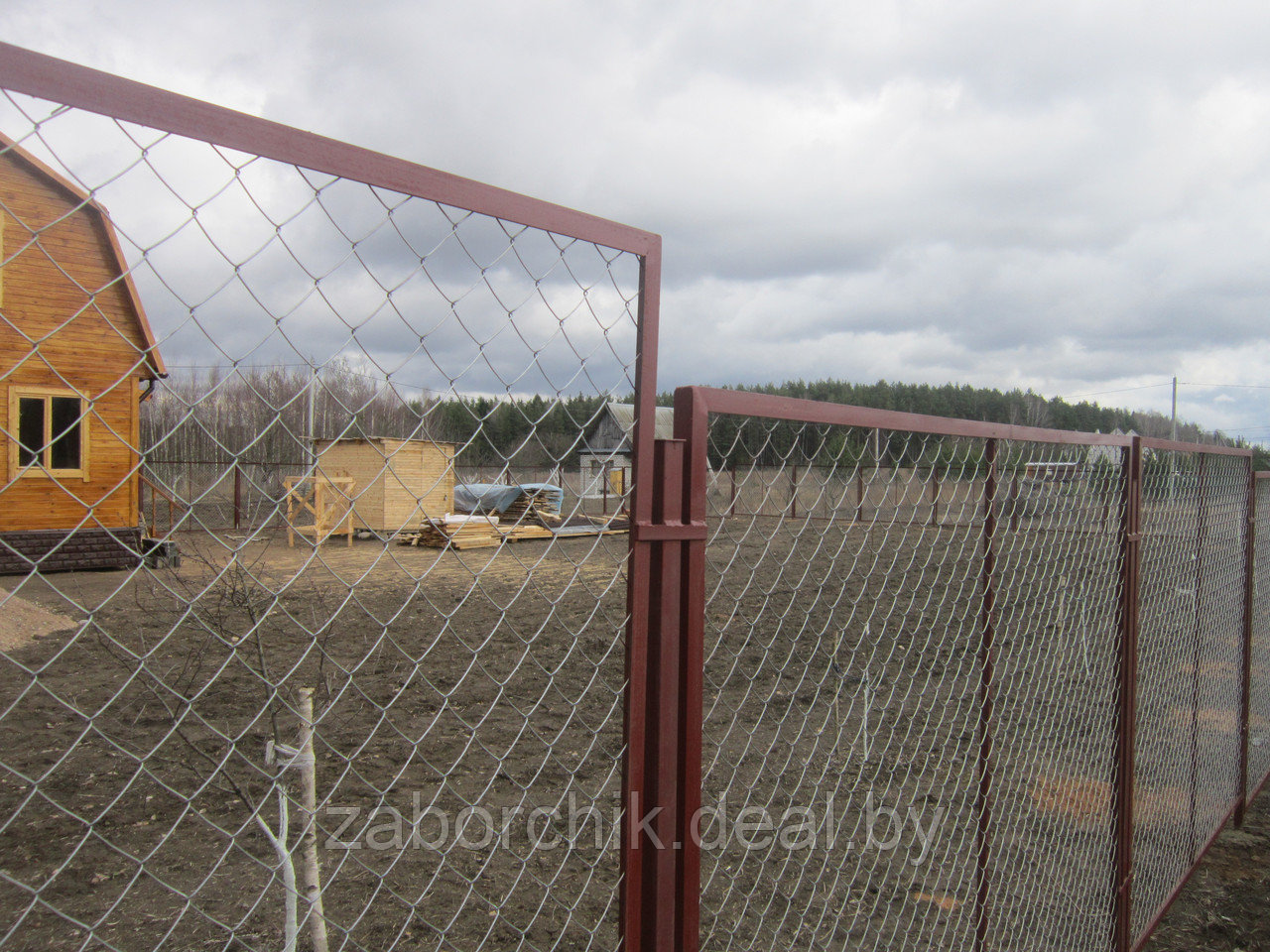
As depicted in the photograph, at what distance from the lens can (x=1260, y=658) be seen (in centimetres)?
551

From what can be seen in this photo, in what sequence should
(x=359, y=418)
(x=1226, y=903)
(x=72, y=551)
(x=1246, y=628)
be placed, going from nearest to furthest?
(x=359, y=418) < (x=1226, y=903) < (x=1246, y=628) < (x=72, y=551)

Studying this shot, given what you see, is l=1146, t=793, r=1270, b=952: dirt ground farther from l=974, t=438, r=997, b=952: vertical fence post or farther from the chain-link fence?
l=974, t=438, r=997, b=952: vertical fence post

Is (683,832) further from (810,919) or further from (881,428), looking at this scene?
(810,919)

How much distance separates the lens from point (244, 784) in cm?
391

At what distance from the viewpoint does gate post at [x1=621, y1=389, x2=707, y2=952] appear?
1331mm

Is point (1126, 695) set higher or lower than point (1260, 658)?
higher

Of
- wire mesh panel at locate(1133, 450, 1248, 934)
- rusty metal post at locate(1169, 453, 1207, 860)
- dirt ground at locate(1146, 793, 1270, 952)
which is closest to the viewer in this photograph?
dirt ground at locate(1146, 793, 1270, 952)

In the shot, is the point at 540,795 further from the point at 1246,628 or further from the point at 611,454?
the point at 1246,628

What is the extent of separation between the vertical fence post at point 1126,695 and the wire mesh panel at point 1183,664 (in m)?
0.37

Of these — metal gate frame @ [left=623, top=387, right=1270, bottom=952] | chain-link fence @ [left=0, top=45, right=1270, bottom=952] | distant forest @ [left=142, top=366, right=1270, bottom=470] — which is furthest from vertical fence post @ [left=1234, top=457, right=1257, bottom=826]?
metal gate frame @ [left=623, top=387, right=1270, bottom=952]

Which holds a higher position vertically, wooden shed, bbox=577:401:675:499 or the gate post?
wooden shed, bbox=577:401:675:499

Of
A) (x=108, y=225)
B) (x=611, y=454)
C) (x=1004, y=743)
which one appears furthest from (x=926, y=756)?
(x=108, y=225)

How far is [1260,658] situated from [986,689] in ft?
15.9

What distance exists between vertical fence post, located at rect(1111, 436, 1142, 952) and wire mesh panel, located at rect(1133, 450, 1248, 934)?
1.23 feet
